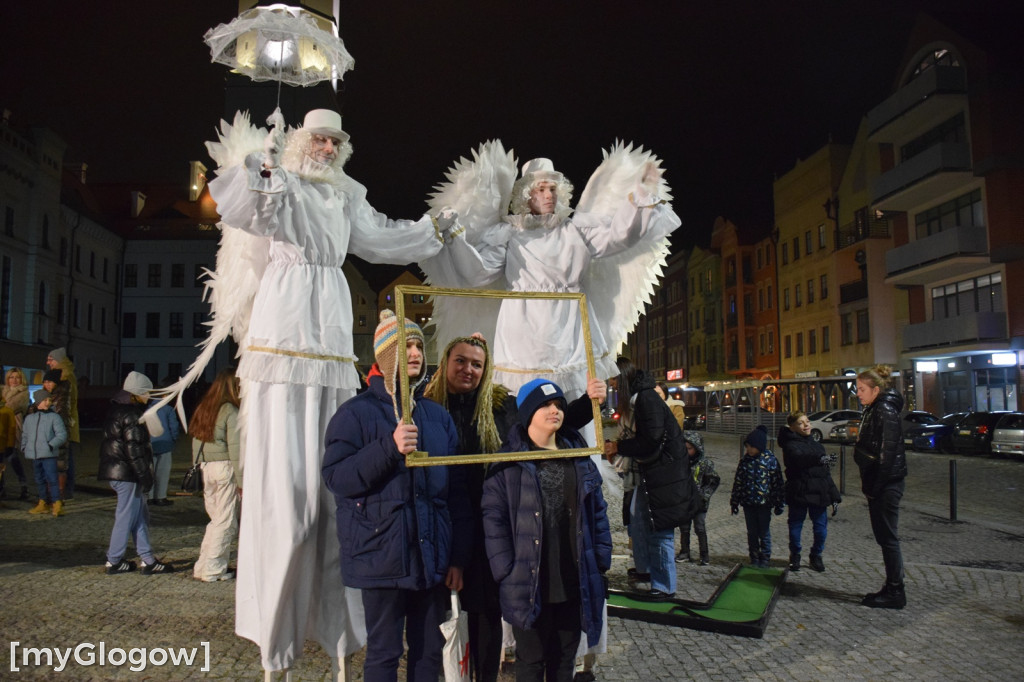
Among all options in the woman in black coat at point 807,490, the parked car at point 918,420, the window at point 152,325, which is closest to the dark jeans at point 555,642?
the woman in black coat at point 807,490

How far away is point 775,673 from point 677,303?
6410cm

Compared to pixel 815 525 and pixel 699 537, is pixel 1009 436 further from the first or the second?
pixel 699 537

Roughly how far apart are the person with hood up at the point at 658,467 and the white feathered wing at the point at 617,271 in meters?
0.76

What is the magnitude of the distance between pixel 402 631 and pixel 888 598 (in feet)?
14.9

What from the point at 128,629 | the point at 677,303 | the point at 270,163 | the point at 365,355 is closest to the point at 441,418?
the point at 365,355

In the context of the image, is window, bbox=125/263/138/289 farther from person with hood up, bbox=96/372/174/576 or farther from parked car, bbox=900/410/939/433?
person with hood up, bbox=96/372/174/576

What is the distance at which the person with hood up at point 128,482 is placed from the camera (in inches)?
272

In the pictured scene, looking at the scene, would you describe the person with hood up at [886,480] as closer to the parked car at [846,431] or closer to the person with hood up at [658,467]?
the person with hood up at [658,467]

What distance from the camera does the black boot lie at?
6051 millimetres

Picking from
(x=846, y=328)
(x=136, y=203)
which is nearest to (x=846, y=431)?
(x=846, y=328)

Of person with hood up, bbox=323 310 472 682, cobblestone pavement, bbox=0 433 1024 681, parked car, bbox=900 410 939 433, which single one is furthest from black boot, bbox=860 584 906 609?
parked car, bbox=900 410 939 433
